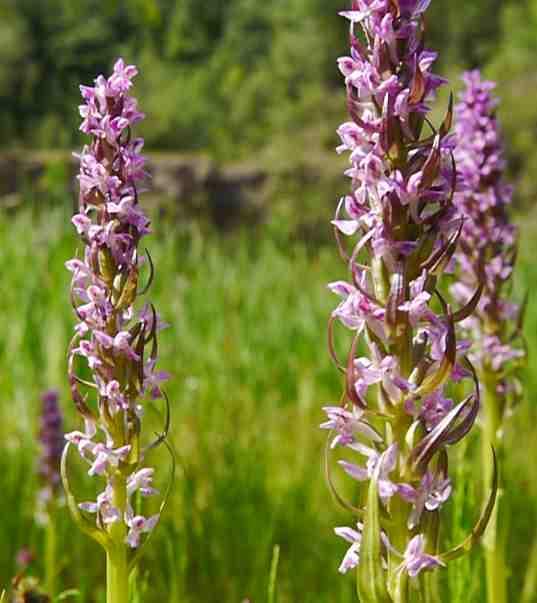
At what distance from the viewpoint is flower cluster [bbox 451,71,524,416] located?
1912 mm

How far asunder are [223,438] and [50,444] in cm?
115

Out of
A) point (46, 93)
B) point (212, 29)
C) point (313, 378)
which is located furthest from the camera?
point (212, 29)

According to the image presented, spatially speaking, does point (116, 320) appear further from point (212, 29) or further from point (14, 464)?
point (212, 29)

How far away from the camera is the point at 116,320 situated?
43.8 inches

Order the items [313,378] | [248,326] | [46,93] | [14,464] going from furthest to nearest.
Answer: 1. [46,93]
2. [248,326]
3. [313,378]
4. [14,464]

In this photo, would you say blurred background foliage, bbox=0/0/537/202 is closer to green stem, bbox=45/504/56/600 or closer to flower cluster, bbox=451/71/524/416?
green stem, bbox=45/504/56/600

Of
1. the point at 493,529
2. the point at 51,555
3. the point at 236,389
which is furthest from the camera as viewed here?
the point at 236,389

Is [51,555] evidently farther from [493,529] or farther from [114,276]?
[114,276]

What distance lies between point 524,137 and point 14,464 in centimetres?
1305

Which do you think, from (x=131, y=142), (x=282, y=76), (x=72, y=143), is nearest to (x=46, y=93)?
(x=72, y=143)

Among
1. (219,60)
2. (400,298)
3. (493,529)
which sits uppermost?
(219,60)

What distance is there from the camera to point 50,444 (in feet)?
8.24

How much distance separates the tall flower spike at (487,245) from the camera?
191 centimetres

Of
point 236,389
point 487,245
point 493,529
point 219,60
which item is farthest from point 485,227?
point 219,60
